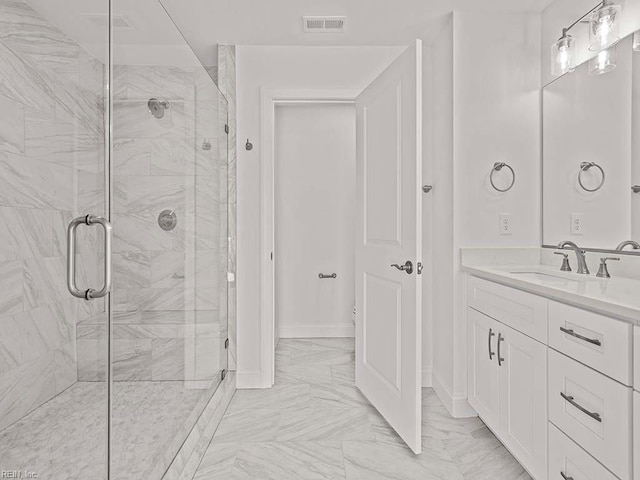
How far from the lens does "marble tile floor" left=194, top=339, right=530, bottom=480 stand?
2.00 metres

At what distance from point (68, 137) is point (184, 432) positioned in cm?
139

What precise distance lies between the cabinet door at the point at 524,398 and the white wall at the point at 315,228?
2335 mm

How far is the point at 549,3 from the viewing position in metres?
2.53

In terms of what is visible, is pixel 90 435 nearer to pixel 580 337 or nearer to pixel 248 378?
pixel 580 337

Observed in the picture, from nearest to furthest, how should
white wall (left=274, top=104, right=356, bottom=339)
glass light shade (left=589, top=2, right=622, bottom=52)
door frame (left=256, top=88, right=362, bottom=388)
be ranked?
glass light shade (left=589, top=2, right=622, bottom=52)
door frame (left=256, top=88, right=362, bottom=388)
white wall (left=274, top=104, right=356, bottom=339)

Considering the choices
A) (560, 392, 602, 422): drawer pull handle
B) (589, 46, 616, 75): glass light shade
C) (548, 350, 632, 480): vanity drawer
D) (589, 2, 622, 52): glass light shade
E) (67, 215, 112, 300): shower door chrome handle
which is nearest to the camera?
(67, 215, 112, 300): shower door chrome handle

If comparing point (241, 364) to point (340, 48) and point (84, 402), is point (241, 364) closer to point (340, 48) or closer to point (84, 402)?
point (84, 402)

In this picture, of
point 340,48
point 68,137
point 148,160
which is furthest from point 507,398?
point 340,48

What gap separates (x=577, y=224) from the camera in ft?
7.71

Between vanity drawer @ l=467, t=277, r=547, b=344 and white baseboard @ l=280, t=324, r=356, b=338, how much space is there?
6.50 ft

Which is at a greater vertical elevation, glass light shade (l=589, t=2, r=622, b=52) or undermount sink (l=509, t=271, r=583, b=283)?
glass light shade (l=589, t=2, r=622, b=52)

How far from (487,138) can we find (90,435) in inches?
94.5

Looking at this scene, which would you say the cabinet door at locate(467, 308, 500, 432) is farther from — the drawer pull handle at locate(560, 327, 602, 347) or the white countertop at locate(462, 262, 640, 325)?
the drawer pull handle at locate(560, 327, 602, 347)

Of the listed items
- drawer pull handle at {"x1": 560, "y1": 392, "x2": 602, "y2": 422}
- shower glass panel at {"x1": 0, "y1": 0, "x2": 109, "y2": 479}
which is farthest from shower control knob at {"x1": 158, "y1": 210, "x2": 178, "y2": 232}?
drawer pull handle at {"x1": 560, "y1": 392, "x2": 602, "y2": 422}
